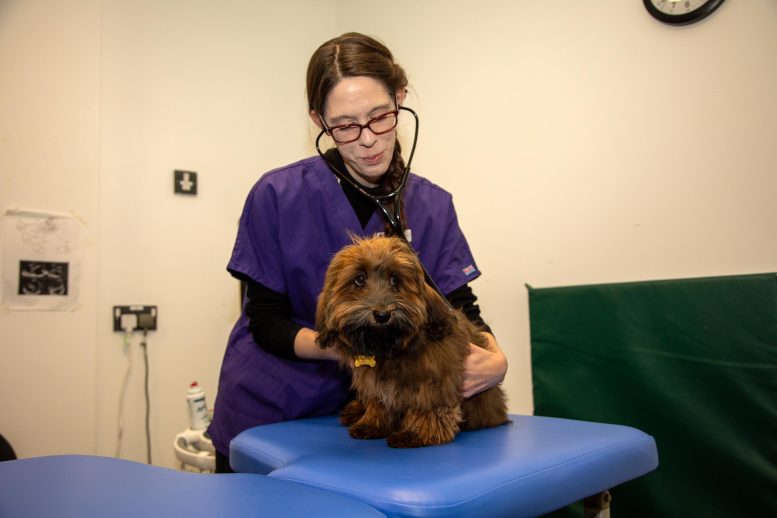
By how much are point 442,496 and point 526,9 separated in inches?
93.4

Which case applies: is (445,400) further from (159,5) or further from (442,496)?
(159,5)

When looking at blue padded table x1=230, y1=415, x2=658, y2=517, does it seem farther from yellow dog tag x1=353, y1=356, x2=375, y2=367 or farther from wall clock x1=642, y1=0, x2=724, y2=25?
wall clock x1=642, y1=0, x2=724, y2=25

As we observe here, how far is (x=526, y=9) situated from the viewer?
2.67 metres

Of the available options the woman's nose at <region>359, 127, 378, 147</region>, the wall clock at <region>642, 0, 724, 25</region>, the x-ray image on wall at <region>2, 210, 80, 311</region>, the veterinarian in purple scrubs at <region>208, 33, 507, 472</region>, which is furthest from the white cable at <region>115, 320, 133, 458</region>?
the wall clock at <region>642, 0, 724, 25</region>

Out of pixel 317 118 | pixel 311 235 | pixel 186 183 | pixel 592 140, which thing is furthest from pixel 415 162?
pixel 311 235

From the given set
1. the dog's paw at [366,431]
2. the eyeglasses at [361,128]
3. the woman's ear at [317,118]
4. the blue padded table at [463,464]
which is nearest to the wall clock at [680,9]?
the eyeglasses at [361,128]

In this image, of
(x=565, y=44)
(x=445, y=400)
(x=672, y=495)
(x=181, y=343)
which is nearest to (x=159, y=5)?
(x=181, y=343)

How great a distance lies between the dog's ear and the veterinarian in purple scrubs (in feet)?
0.69

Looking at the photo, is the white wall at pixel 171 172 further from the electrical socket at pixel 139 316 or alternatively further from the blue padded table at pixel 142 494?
the blue padded table at pixel 142 494

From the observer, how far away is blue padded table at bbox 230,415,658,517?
98cm

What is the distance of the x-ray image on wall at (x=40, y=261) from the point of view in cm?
262

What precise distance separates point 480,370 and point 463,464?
0.35 meters

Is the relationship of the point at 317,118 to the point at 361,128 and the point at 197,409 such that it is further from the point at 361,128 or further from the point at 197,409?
the point at 197,409

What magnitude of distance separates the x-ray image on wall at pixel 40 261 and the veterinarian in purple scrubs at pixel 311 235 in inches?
59.3
